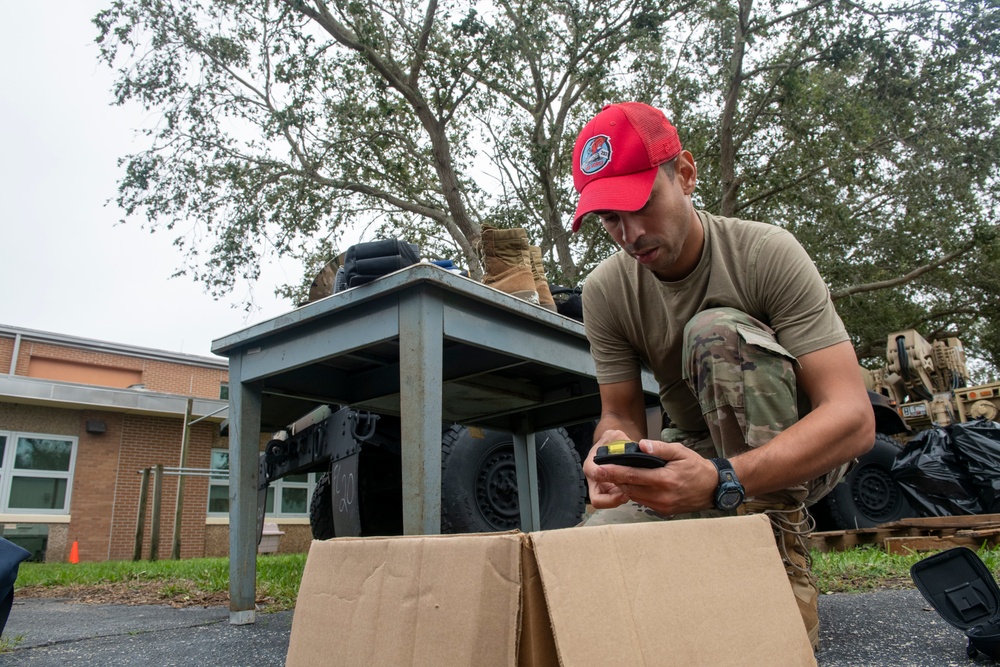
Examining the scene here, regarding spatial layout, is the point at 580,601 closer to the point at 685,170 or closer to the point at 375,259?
the point at 685,170

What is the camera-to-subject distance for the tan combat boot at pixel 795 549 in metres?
1.49

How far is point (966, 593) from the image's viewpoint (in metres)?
1.71

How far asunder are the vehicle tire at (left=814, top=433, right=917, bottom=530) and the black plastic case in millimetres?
4668

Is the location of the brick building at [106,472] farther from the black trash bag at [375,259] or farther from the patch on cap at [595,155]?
the patch on cap at [595,155]

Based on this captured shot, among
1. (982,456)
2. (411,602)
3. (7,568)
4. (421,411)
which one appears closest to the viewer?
(411,602)

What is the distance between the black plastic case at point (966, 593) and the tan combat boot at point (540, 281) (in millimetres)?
1494

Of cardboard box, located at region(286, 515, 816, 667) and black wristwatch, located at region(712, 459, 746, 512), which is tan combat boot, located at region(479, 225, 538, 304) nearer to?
black wristwatch, located at region(712, 459, 746, 512)

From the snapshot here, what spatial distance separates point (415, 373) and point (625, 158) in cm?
85

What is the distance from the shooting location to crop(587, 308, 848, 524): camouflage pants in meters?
1.48

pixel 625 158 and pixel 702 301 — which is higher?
pixel 625 158

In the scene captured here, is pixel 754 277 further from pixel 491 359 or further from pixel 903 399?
pixel 903 399

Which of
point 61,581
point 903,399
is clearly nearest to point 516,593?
point 61,581

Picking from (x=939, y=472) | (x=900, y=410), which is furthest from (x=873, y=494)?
(x=900, y=410)

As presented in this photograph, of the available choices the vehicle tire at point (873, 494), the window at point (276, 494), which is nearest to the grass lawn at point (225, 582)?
the vehicle tire at point (873, 494)
